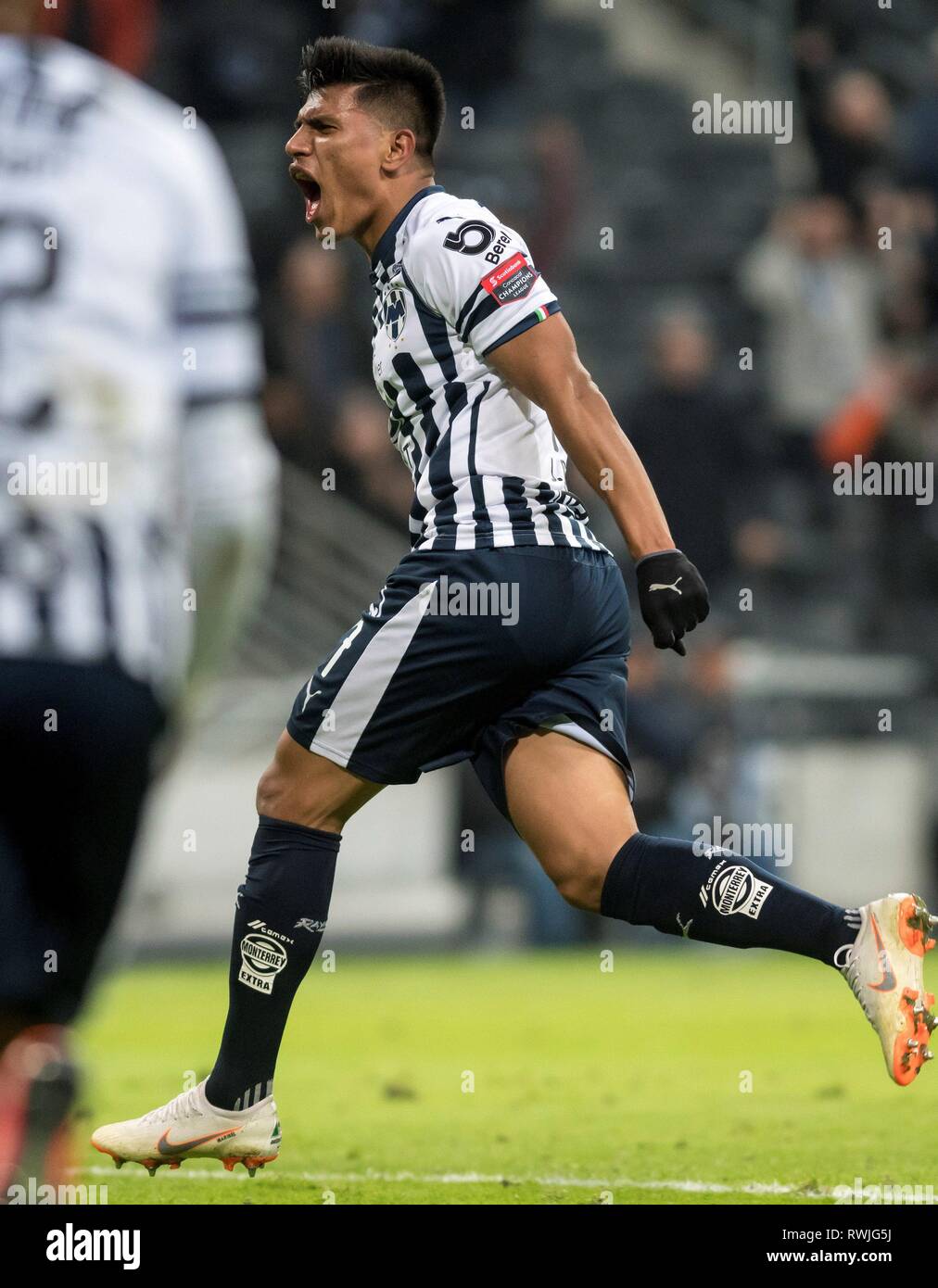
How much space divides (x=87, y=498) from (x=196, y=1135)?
2041 millimetres

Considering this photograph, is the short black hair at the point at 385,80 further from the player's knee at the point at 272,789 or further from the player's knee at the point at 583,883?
Answer: the player's knee at the point at 583,883

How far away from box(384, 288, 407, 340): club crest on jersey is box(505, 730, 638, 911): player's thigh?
86 cm

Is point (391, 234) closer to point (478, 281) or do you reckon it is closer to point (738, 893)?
point (478, 281)

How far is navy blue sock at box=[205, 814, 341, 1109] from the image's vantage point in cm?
414

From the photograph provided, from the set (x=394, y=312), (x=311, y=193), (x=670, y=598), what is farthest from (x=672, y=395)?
(x=670, y=598)

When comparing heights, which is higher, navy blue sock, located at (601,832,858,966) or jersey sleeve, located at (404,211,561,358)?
jersey sleeve, located at (404,211,561,358)

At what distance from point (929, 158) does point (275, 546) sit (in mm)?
4505

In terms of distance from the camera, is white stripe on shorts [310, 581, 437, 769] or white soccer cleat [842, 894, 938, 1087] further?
white stripe on shorts [310, 581, 437, 769]

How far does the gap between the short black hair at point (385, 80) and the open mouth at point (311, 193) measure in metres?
0.19

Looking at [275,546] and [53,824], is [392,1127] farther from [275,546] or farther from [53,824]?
[275,546]

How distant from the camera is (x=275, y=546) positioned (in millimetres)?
10617

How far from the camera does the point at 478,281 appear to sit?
395 centimetres

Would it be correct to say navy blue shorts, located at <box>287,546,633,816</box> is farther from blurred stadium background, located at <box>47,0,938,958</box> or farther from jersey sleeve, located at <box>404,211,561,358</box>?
blurred stadium background, located at <box>47,0,938,958</box>

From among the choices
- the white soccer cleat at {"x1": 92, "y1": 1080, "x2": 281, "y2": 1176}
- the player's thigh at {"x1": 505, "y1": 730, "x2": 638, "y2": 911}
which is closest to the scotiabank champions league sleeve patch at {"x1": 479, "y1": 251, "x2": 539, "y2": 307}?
the player's thigh at {"x1": 505, "y1": 730, "x2": 638, "y2": 911}
